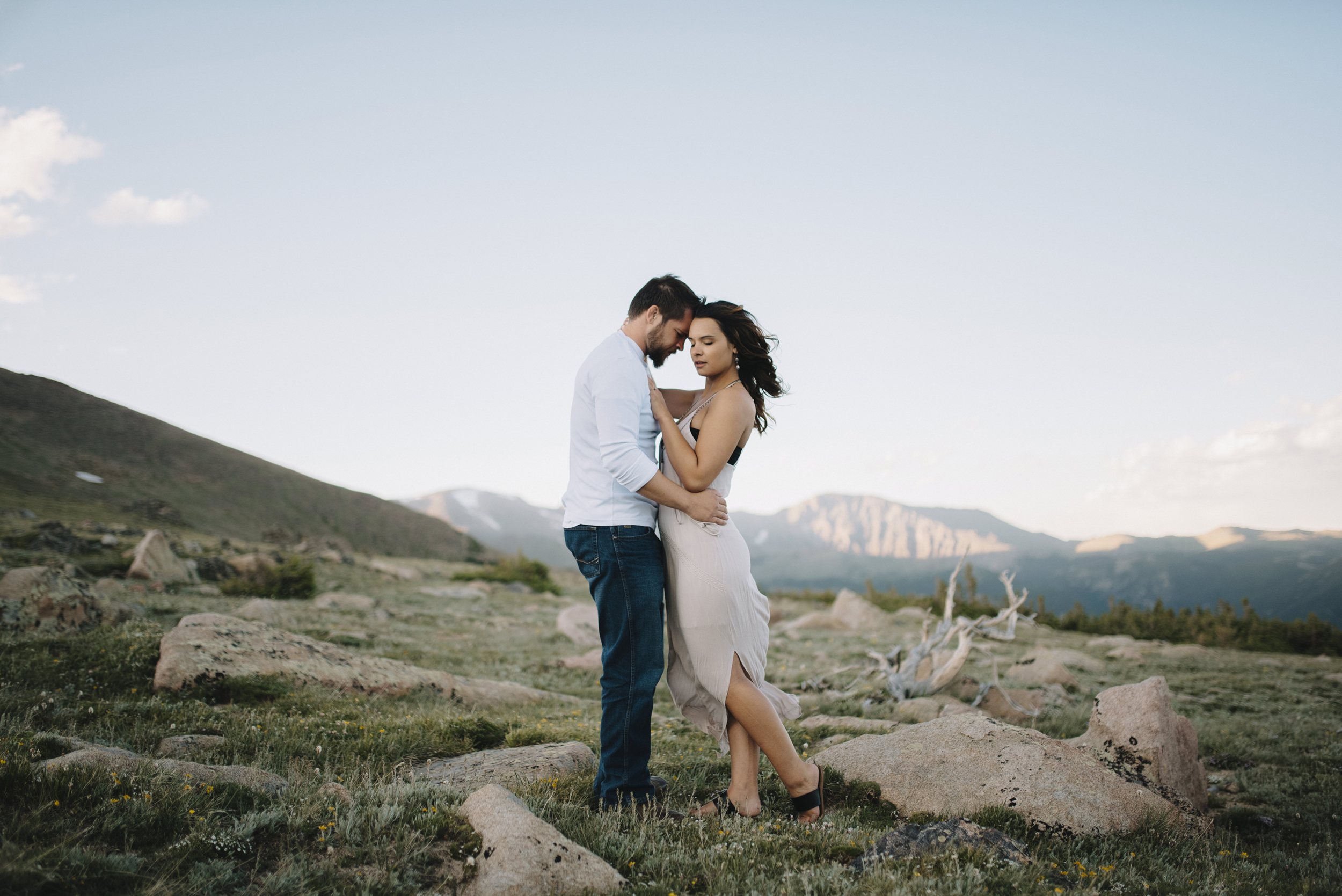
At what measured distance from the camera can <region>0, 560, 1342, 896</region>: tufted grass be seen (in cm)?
283

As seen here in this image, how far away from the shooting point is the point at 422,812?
3412mm

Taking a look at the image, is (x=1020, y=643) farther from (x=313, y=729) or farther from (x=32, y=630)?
(x=32, y=630)

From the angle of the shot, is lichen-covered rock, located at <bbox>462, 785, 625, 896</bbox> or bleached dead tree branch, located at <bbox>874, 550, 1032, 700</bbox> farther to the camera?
bleached dead tree branch, located at <bbox>874, 550, 1032, 700</bbox>

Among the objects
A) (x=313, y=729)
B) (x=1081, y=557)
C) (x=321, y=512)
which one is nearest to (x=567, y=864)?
(x=313, y=729)

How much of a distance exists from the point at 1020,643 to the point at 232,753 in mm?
19851

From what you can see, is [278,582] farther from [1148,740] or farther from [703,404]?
[1148,740]

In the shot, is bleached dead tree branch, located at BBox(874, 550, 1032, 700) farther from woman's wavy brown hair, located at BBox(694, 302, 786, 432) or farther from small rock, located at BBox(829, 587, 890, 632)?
small rock, located at BBox(829, 587, 890, 632)

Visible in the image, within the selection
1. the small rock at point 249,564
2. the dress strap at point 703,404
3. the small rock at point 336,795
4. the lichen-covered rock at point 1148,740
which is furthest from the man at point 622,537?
the small rock at point 249,564

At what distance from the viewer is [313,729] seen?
566cm

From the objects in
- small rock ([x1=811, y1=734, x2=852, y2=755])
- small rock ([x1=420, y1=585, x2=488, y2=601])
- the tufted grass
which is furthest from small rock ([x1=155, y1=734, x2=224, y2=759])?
small rock ([x1=420, y1=585, x2=488, y2=601])

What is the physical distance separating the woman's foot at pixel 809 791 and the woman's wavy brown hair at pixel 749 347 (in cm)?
229

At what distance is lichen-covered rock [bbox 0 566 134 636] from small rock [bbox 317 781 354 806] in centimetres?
681

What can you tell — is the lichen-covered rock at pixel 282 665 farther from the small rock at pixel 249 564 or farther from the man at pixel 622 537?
the small rock at pixel 249 564

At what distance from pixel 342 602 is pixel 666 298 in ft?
53.4
